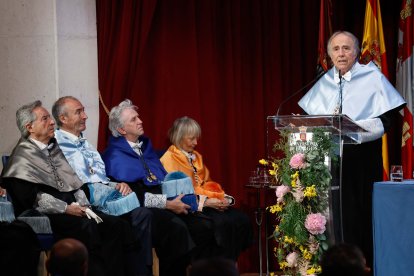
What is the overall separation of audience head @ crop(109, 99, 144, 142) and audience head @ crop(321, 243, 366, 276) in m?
3.32

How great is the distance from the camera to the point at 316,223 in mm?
5234

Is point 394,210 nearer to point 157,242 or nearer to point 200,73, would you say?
point 157,242

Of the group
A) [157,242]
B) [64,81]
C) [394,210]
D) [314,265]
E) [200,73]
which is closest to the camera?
[394,210]

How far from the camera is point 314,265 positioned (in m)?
5.36

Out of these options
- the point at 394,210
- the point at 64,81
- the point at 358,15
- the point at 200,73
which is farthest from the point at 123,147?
the point at 358,15

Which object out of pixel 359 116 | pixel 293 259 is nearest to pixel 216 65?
pixel 359 116

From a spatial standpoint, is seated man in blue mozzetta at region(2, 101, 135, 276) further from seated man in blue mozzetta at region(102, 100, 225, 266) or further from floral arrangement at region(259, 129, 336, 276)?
floral arrangement at region(259, 129, 336, 276)

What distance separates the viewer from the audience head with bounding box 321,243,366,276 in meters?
2.97

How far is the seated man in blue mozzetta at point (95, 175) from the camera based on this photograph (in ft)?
19.2

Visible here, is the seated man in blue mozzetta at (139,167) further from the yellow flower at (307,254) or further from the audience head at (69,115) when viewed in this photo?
the yellow flower at (307,254)

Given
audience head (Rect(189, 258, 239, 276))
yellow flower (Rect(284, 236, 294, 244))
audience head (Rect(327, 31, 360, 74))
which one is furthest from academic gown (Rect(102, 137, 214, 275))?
audience head (Rect(189, 258, 239, 276))

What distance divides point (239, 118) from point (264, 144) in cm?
34

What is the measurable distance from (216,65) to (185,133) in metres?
0.93

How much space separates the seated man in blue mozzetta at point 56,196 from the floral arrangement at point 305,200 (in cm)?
110
